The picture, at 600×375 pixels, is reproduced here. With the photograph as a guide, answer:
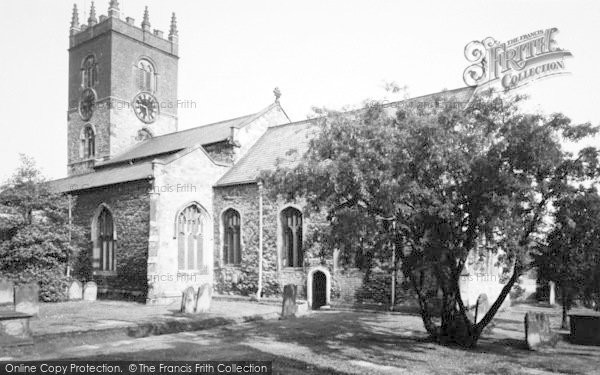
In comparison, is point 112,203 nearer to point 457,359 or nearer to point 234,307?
point 234,307

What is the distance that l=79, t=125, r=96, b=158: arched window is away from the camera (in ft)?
119

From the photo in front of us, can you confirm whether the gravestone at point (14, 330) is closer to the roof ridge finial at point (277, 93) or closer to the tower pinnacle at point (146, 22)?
the roof ridge finial at point (277, 93)

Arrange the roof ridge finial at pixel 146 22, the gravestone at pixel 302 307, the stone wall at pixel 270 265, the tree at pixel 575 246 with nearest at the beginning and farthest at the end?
the tree at pixel 575 246, the gravestone at pixel 302 307, the stone wall at pixel 270 265, the roof ridge finial at pixel 146 22

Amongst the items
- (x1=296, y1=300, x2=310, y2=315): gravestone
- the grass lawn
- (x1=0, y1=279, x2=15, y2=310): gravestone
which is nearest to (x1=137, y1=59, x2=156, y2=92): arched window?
(x1=0, y1=279, x2=15, y2=310): gravestone

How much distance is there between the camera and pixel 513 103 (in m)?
11.4

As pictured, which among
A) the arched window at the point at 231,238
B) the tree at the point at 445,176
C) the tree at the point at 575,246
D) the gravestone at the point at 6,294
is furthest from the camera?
the arched window at the point at 231,238

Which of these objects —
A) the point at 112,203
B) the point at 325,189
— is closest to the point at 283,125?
the point at 112,203

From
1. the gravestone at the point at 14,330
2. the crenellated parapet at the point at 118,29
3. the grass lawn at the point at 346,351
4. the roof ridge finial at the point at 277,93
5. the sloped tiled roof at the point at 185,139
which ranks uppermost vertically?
the crenellated parapet at the point at 118,29

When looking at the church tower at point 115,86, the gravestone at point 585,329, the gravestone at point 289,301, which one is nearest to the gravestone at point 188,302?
the gravestone at point 289,301

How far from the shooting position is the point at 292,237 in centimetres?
2162

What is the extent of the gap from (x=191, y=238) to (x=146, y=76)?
18456mm

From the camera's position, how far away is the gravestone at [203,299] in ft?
58.6

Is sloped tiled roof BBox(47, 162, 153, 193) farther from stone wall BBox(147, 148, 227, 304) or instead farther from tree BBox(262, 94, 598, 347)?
tree BBox(262, 94, 598, 347)

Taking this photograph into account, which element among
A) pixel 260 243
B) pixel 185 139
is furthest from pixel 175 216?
pixel 185 139
